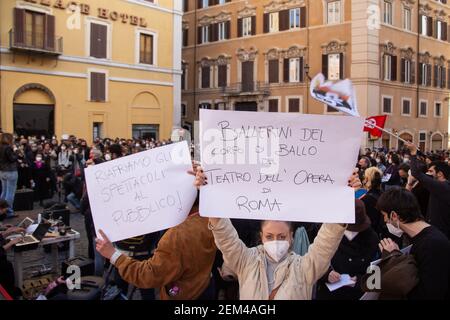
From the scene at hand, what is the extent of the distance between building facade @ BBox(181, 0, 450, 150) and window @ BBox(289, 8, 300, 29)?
59 millimetres

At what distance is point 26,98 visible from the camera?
22250 millimetres

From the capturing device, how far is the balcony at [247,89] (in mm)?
32312

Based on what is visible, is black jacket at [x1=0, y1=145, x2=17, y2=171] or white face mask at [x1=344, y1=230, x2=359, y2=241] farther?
black jacket at [x1=0, y1=145, x2=17, y2=171]

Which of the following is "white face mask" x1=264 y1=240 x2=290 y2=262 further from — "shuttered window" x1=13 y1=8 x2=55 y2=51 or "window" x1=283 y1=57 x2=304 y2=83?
"window" x1=283 y1=57 x2=304 y2=83

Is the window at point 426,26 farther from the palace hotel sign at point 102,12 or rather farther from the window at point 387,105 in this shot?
the palace hotel sign at point 102,12

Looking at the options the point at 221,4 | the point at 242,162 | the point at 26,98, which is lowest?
the point at 242,162

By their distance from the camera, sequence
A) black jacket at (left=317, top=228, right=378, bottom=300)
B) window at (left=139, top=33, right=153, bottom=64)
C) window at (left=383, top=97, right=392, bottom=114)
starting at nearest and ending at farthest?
black jacket at (left=317, top=228, right=378, bottom=300) < window at (left=139, top=33, right=153, bottom=64) < window at (left=383, top=97, right=392, bottom=114)

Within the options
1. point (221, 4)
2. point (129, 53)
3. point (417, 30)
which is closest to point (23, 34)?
point (129, 53)

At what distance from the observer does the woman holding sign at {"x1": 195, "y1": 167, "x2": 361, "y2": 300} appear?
262 centimetres

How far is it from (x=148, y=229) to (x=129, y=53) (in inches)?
988

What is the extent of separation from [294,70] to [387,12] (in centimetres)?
691

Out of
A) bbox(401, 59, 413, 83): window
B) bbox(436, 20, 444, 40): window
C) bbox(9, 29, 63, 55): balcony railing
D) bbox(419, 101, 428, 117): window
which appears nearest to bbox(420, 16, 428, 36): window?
bbox(436, 20, 444, 40): window

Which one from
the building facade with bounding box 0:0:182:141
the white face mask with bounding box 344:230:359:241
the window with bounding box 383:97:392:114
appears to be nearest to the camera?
the white face mask with bounding box 344:230:359:241

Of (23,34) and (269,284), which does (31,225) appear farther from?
(23,34)
